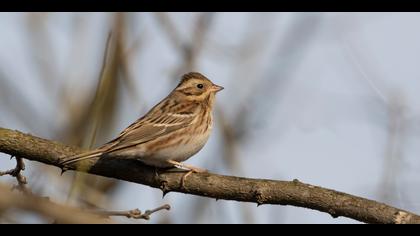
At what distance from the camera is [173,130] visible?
7410 mm

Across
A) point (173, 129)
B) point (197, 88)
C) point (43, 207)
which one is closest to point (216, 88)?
point (197, 88)

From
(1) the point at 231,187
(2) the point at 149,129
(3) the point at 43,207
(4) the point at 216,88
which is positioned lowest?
(3) the point at 43,207

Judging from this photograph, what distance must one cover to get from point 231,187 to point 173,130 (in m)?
2.25

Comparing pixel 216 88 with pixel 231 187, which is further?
pixel 216 88

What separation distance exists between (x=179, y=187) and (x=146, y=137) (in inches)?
61.7

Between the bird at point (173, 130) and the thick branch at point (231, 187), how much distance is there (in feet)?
0.51

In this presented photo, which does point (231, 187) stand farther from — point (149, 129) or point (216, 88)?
point (216, 88)

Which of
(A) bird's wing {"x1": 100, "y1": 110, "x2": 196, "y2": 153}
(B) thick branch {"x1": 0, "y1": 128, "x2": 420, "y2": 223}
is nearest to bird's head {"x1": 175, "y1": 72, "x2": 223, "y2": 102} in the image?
(A) bird's wing {"x1": 100, "y1": 110, "x2": 196, "y2": 153}

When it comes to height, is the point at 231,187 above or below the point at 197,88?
below

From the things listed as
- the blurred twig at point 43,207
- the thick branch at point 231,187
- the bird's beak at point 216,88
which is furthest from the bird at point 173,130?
the blurred twig at point 43,207

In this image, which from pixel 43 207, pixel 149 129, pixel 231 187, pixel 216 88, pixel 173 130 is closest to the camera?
pixel 43 207

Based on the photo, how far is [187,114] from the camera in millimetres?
7793

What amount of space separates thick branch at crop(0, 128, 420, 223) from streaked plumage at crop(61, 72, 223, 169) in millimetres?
293

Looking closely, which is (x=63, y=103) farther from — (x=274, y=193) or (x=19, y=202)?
(x=19, y=202)
